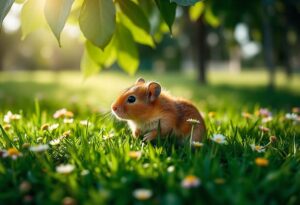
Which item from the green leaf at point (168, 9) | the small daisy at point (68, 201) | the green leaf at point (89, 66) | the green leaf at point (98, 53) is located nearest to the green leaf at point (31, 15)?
the green leaf at point (98, 53)

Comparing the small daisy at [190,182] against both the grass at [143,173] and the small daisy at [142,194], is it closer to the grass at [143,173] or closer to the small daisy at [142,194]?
the grass at [143,173]

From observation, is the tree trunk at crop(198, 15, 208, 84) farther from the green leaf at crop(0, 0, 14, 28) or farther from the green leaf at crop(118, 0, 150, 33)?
the green leaf at crop(0, 0, 14, 28)

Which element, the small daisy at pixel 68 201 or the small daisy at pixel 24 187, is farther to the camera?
the small daisy at pixel 24 187

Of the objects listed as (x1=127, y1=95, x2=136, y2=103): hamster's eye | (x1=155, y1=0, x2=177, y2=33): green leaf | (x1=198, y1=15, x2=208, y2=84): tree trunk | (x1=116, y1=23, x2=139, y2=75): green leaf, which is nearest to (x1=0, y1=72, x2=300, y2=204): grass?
(x1=127, y1=95, x2=136, y2=103): hamster's eye

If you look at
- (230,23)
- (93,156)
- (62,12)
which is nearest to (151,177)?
(93,156)

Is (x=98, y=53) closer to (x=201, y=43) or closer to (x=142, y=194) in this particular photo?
(x=142, y=194)

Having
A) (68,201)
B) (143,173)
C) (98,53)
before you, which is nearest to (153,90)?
(98,53)

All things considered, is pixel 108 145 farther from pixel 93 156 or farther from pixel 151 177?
pixel 151 177
